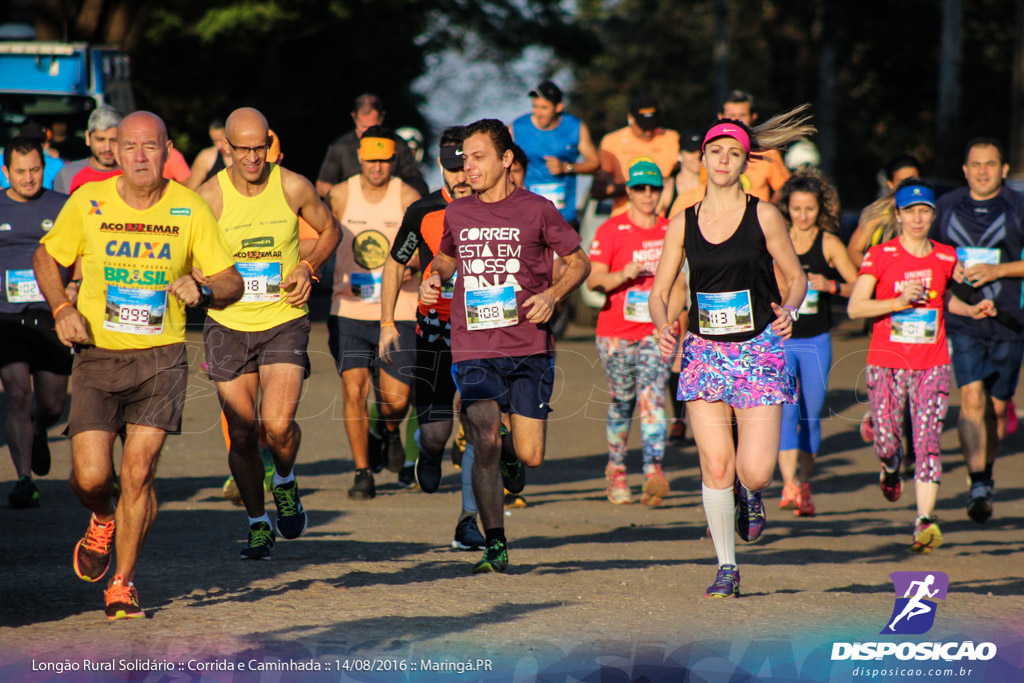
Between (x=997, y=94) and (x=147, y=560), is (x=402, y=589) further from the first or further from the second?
(x=997, y=94)

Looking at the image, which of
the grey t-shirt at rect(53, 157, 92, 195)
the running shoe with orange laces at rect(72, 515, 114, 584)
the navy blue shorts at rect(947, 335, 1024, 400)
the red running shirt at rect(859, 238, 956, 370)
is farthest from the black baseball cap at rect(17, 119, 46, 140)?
the navy blue shorts at rect(947, 335, 1024, 400)

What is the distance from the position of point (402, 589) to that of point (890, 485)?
3.94 m

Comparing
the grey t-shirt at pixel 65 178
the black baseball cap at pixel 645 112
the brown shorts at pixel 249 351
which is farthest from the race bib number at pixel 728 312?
the black baseball cap at pixel 645 112

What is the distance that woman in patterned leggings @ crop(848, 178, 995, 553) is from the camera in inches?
341

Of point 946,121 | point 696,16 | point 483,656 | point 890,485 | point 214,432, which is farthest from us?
point 696,16

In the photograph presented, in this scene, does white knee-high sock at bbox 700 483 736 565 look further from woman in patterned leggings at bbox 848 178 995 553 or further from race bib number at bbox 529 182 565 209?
race bib number at bbox 529 182 565 209

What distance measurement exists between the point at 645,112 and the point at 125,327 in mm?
7741

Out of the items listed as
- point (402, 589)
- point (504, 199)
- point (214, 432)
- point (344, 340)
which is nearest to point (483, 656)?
point (402, 589)

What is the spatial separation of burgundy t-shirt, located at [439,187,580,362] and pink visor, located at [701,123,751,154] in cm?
83

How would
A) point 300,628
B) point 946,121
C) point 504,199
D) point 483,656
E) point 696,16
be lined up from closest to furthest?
point 483,656, point 300,628, point 504,199, point 946,121, point 696,16

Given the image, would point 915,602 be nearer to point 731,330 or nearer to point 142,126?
point 731,330

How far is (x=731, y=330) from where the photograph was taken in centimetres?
667

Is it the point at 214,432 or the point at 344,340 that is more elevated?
the point at 344,340

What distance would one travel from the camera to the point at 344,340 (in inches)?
376
